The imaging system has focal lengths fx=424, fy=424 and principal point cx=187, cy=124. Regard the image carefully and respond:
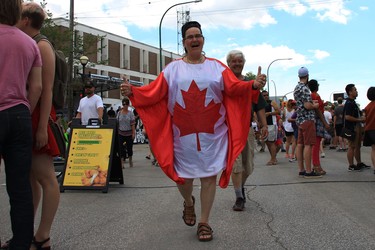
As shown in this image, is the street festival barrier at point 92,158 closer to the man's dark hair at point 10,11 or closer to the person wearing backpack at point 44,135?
the person wearing backpack at point 44,135

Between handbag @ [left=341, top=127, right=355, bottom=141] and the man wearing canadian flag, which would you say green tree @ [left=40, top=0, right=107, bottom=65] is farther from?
the man wearing canadian flag

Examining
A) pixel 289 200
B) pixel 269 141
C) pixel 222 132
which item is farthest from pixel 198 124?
pixel 269 141

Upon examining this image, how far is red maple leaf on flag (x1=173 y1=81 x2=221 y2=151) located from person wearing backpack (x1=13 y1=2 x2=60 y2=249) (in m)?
1.24

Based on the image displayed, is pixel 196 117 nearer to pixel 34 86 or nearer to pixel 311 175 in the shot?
pixel 34 86

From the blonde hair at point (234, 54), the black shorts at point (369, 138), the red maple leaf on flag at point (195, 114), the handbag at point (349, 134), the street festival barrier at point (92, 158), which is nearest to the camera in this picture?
the red maple leaf on flag at point (195, 114)

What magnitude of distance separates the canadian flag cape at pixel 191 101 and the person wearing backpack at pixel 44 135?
3.57 feet

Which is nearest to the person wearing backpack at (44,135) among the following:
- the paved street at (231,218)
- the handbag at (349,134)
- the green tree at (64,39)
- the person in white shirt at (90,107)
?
the paved street at (231,218)

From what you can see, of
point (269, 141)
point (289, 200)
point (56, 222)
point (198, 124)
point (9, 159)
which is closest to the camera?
point (9, 159)

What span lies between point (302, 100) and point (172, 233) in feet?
14.2

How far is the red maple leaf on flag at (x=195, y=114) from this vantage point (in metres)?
4.01

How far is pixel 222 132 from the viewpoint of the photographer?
417 cm

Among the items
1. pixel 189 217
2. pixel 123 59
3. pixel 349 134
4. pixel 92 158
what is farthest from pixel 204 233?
pixel 123 59

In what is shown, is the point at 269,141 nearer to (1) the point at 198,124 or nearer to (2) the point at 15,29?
(1) the point at 198,124

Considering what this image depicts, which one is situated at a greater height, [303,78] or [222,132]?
[303,78]
